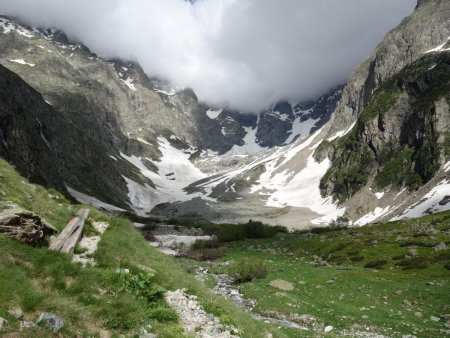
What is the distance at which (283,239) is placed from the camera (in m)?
76.6

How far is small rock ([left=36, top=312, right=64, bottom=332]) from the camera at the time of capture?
10.1 m

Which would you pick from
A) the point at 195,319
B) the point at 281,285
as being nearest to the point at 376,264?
the point at 281,285

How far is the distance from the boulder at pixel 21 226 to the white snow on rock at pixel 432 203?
113 metres

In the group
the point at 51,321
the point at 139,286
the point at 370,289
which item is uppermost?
the point at 370,289

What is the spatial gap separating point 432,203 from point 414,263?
81.8m

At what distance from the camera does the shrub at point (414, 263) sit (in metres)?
44.5

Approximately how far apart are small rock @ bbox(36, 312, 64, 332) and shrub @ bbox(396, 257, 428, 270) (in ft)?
138

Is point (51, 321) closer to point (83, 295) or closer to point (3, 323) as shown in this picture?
point (3, 323)

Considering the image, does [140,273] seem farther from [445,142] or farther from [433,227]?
[445,142]

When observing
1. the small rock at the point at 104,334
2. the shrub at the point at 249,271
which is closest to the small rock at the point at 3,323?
the small rock at the point at 104,334

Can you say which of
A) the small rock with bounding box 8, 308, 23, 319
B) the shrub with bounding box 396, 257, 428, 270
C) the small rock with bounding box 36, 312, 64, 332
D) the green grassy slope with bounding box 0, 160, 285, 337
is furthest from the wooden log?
the shrub with bounding box 396, 257, 428, 270

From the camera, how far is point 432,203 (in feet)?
387

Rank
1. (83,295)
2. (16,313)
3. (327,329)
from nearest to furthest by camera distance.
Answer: (16,313), (83,295), (327,329)

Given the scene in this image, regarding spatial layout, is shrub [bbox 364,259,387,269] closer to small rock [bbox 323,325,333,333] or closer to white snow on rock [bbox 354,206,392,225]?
small rock [bbox 323,325,333,333]
